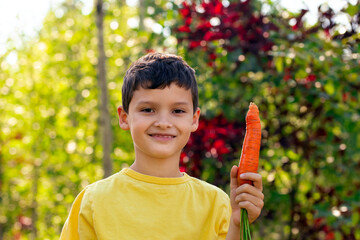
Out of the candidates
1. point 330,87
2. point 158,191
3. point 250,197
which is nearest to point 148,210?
point 158,191

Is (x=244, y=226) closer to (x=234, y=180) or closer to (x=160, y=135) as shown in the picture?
(x=234, y=180)

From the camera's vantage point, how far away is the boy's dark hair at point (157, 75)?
1.75 metres

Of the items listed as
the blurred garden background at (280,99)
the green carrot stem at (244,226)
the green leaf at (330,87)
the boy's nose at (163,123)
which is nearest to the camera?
the green carrot stem at (244,226)

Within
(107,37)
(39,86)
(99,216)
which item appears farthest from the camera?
(107,37)

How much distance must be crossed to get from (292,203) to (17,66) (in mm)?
3903

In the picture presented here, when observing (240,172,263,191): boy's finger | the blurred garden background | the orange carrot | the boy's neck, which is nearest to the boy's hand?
(240,172,263,191): boy's finger

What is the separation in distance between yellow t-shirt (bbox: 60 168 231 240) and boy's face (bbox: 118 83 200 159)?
0.39 ft

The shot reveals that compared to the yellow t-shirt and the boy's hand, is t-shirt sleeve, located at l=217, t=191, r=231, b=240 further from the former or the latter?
the boy's hand

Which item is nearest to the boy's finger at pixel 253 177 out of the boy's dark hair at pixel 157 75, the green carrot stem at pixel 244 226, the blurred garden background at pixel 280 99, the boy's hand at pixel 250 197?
the boy's hand at pixel 250 197

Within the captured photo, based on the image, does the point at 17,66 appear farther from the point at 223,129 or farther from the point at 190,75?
the point at 190,75

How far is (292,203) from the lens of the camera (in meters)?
3.76

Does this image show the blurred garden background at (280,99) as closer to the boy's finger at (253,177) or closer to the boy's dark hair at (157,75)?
the boy's dark hair at (157,75)

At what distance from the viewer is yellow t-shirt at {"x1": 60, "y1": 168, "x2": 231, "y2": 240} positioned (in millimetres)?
1681

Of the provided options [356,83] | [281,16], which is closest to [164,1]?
[281,16]
